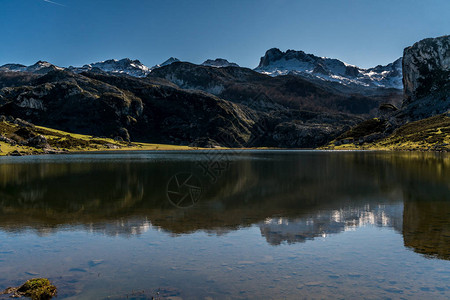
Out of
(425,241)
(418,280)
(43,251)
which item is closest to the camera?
(418,280)

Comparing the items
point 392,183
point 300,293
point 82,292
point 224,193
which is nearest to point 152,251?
point 82,292

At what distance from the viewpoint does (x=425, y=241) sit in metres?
22.5

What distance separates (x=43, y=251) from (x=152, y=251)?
23.5 ft

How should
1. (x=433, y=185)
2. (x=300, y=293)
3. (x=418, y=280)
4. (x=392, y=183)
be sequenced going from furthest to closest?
(x=392, y=183) → (x=433, y=185) → (x=418, y=280) → (x=300, y=293)

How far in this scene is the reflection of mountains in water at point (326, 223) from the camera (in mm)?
24859

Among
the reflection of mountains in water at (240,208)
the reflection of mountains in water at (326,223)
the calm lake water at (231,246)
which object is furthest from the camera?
the reflection of mountains in water at (240,208)

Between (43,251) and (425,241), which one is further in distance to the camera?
(425,241)

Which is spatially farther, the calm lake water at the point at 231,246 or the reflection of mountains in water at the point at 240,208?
the reflection of mountains in water at the point at 240,208

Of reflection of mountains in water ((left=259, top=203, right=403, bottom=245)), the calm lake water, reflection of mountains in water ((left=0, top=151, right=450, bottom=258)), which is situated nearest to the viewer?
A: the calm lake water

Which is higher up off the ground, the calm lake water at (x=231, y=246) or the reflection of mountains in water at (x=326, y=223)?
the calm lake water at (x=231, y=246)

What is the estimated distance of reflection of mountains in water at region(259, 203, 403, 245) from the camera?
24859 mm

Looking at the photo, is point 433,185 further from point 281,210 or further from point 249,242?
point 249,242

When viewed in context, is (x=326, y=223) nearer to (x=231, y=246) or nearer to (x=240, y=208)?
(x=240, y=208)

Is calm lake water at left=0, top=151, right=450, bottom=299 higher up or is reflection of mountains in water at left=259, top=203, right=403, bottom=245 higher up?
calm lake water at left=0, top=151, right=450, bottom=299
